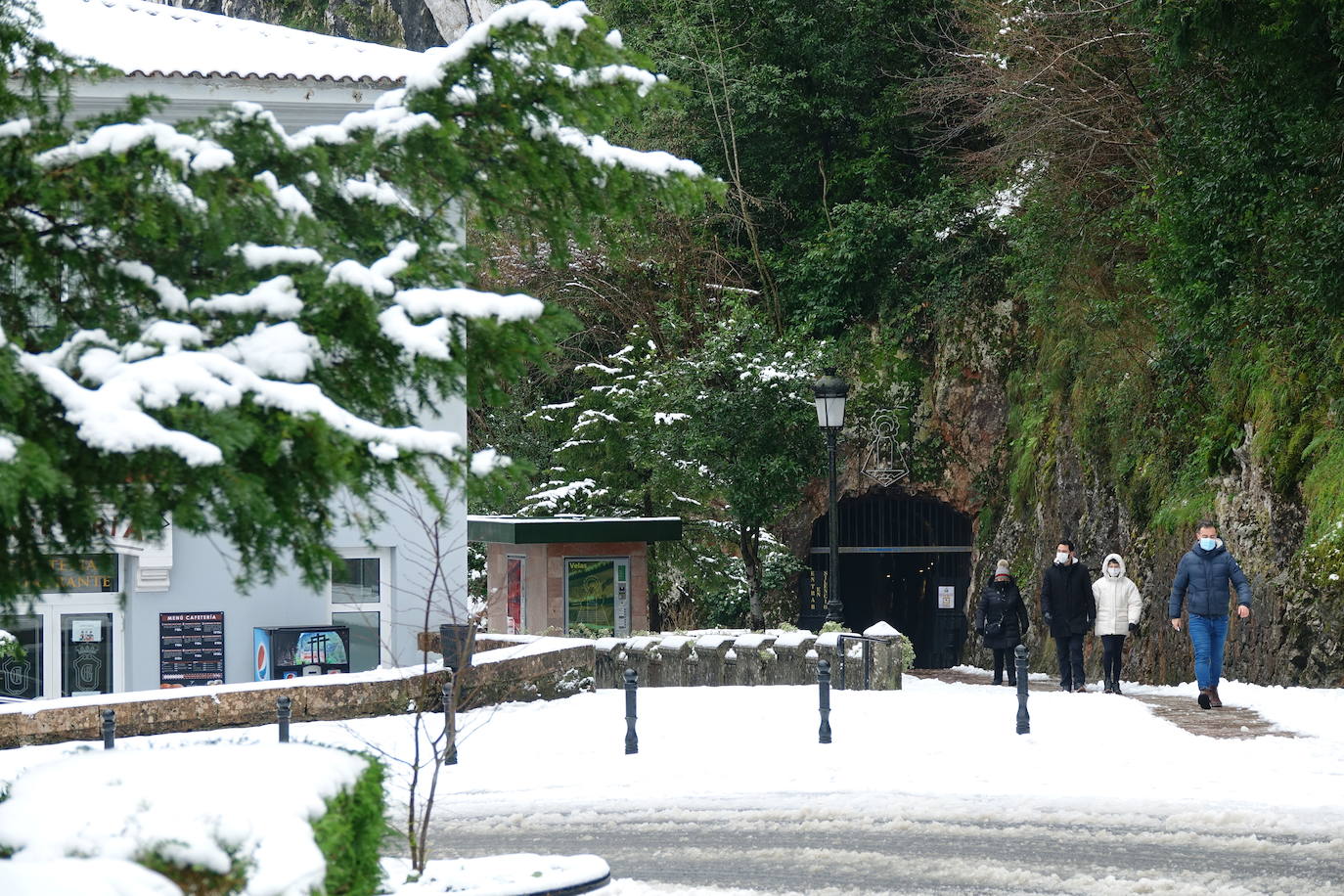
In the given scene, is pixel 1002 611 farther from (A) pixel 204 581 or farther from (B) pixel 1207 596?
(A) pixel 204 581

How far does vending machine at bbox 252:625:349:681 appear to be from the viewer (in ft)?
57.6

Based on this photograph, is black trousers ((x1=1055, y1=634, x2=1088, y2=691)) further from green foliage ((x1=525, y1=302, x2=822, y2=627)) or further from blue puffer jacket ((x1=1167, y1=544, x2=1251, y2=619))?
green foliage ((x1=525, y1=302, x2=822, y2=627))

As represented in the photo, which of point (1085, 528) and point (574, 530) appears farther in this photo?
point (1085, 528)

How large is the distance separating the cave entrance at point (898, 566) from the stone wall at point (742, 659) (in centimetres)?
1156

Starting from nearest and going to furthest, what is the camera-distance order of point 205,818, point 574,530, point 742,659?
point 205,818 < point 742,659 < point 574,530

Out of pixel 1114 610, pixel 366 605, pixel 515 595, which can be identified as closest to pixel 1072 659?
pixel 1114 610

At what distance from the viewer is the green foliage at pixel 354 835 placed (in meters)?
5.79

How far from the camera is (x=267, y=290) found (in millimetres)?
5512

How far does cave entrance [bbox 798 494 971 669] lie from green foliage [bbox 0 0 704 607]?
26994mm

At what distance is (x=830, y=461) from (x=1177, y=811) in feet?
34.0

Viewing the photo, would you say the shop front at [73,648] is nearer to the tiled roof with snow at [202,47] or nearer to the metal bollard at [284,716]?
the metal bollard at [284,716]

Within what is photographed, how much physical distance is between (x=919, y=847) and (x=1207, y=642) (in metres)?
6.25

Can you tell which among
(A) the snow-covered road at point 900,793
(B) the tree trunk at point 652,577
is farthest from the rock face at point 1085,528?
(B) the tree trunk at point 652,577

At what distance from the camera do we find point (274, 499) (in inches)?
210
